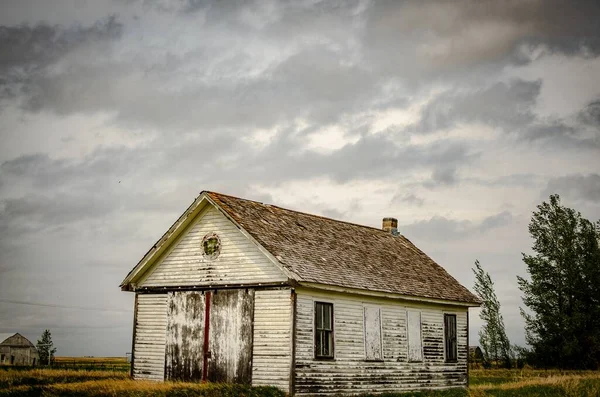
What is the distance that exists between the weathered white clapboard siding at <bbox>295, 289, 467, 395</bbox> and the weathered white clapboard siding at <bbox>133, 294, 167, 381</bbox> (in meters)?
5.48

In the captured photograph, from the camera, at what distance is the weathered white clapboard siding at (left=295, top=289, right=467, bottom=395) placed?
787 inches

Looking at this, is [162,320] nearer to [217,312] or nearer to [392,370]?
[217,312]

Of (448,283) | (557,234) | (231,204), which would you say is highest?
(557,234)

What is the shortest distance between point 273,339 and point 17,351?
79293mm

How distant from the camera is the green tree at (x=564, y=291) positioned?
45.5 metres

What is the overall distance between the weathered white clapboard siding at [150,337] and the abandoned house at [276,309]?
0.11 ft

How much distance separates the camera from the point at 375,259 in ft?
85.3

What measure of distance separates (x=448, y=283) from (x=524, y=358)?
78.9 ft

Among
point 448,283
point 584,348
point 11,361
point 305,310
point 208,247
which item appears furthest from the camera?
point 11,361

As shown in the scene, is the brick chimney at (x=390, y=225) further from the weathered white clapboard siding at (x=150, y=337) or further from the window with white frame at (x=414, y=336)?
the weathered white clapboard siding at (x=150, y=337)

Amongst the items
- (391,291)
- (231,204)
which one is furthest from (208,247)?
(391,291)

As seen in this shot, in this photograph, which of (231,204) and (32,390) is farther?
(231,204)

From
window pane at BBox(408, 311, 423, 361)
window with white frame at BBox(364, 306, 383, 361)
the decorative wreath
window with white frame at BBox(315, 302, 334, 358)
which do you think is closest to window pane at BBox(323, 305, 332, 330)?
window with white frame at BBox(315, 302, 334, 358)

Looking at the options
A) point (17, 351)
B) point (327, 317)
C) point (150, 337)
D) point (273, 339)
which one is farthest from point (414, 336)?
point (17, 351)
